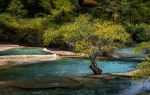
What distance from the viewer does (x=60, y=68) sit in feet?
190

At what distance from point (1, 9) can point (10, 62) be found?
34.9m

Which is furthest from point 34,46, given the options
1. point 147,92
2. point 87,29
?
point 147,92

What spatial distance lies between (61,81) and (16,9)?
48.5 metres

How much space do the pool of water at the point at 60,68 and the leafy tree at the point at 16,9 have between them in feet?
99.8

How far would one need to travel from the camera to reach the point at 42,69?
57.0 m

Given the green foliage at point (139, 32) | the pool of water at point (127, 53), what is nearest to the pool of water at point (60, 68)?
the pool of water at point (127, 53)

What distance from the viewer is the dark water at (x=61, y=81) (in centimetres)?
4238

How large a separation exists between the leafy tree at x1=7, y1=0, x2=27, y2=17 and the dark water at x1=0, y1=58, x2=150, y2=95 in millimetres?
33441

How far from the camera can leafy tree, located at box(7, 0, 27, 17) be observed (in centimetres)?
9238

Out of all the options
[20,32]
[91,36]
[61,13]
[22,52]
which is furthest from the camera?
[61,13]

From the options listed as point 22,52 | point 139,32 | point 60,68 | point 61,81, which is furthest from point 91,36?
point 139,32

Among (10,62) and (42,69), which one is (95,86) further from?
(10,62)

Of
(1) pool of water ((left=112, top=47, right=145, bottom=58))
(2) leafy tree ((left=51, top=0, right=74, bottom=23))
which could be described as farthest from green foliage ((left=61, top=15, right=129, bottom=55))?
(2) leafy tree ((left=51, top=0, right=74, bottom=23))

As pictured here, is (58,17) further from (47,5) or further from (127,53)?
(127,53)
